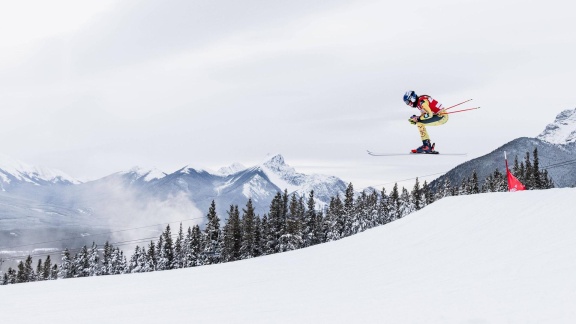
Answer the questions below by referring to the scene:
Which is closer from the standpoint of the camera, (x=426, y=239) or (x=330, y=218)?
(x=426, y=239)

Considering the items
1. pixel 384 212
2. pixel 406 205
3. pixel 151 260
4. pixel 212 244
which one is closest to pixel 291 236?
pixel 212 244

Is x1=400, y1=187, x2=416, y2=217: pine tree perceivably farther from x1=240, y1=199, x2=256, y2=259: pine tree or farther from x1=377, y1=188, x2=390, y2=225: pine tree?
x1=240, y1=199, x2=256, y2=259: pine tree

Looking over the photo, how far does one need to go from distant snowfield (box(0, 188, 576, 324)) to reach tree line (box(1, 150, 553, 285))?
1711 inches

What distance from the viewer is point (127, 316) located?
11062 mm

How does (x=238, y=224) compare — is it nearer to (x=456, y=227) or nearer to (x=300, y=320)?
(x=456, y=227)

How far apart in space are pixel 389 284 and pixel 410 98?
7.08 m

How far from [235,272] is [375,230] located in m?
7.61

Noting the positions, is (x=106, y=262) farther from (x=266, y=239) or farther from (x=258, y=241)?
(x=266, y=239)

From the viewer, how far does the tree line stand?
206 ft

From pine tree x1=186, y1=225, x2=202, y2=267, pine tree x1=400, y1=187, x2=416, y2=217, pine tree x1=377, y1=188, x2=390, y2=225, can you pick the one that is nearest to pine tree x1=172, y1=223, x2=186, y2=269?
pine tree x1=186, y1=225, x2=202, y2=267

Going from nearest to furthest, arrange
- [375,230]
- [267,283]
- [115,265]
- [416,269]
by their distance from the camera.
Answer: [416,269] → [267,283] → [375,230] → [115,265]

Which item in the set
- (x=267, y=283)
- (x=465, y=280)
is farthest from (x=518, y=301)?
(x=267, y=283)

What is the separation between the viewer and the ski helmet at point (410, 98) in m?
16.7

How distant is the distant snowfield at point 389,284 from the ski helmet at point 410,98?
4.82 meters
